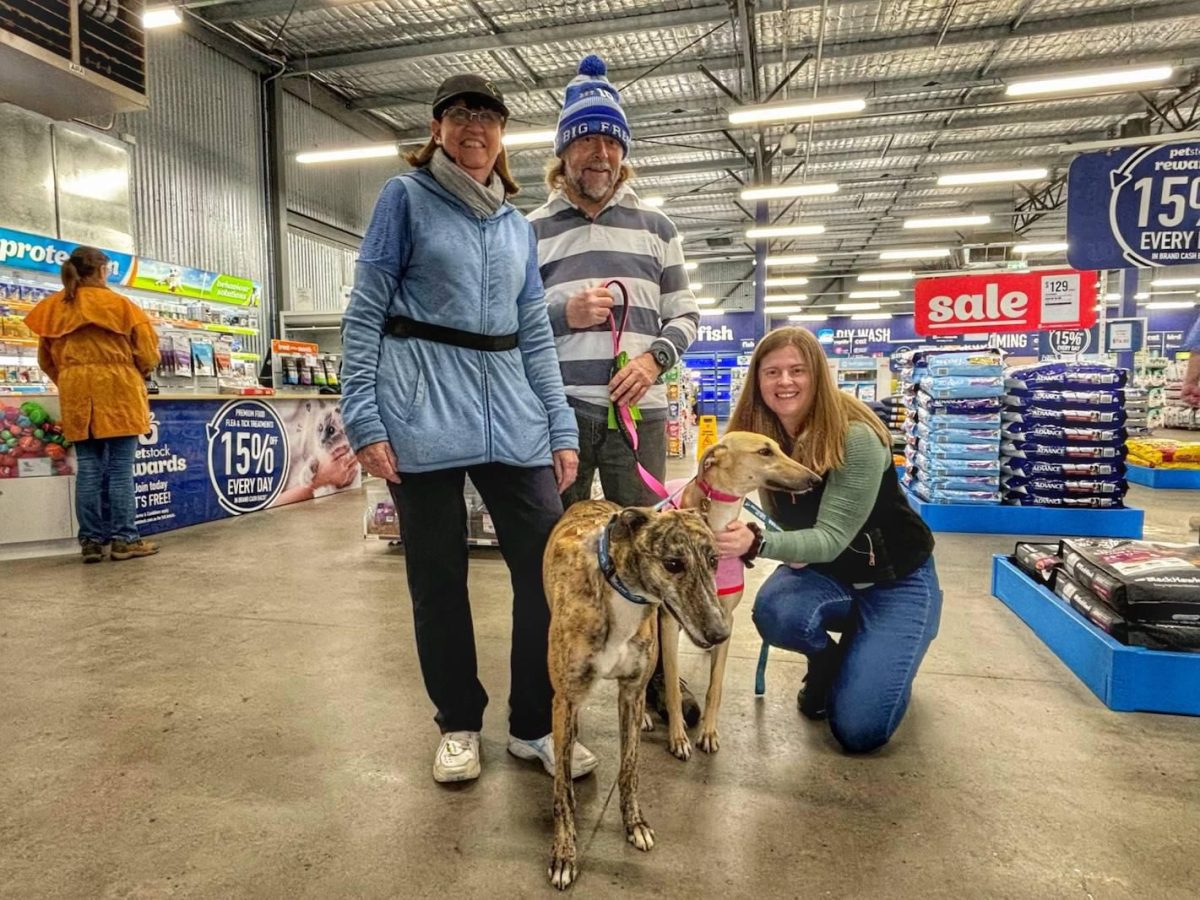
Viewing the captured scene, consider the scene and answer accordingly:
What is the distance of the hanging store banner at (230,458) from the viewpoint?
4680mm

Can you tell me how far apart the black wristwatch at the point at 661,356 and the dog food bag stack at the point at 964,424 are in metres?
3.59

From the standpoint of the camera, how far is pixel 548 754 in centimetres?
173

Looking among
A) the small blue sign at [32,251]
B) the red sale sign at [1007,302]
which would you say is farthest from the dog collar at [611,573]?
the red sale sign at [1007,302]

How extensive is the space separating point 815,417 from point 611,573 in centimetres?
86

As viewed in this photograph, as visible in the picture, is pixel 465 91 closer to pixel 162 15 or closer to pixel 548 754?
pixel 548 754

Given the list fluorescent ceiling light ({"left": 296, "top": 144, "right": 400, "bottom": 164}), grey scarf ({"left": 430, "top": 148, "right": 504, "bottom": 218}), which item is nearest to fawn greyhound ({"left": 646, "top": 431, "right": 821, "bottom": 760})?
grey scarf ({"left": 430, "top": 148, "right": 504, "bottom": 218})

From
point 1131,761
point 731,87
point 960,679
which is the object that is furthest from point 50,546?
point 731,87

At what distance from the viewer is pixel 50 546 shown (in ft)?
13.7

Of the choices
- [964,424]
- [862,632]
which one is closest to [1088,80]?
[964,424]

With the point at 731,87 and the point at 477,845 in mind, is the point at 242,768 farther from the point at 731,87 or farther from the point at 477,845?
the point at 731,87

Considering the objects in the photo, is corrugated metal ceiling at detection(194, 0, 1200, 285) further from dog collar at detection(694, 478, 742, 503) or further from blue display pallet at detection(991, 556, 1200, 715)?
blue display pallet at detection(991, 556, 1200, 715)

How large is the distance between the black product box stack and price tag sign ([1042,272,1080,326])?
8505 mm

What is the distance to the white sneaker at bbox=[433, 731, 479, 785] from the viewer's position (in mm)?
1656

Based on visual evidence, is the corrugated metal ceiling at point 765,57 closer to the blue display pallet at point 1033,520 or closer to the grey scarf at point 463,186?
the blue display pallet at point 1033,520
